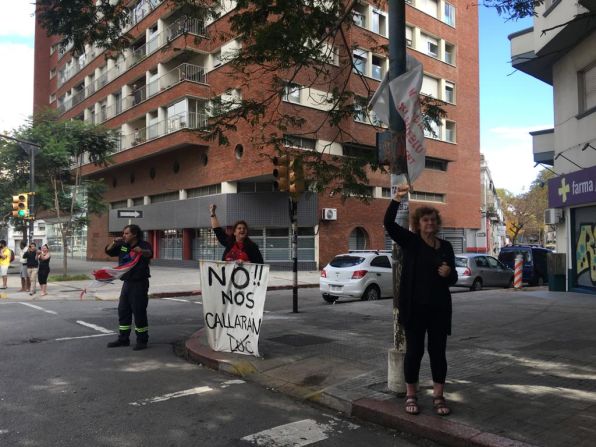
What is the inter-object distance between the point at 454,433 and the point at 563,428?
925 mm

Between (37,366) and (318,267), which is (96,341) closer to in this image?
(37,366)

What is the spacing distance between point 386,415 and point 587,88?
13.8 m

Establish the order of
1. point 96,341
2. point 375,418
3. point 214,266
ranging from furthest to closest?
point 96,341, point 214,266, point 375,418

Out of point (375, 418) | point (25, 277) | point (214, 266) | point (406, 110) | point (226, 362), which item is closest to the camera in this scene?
point (375, 418)

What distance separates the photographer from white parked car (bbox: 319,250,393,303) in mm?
14648

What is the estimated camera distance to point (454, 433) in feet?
13.8

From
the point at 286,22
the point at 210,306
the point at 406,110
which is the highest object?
the point at 286,22

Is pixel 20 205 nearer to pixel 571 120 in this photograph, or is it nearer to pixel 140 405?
pixel 140 405

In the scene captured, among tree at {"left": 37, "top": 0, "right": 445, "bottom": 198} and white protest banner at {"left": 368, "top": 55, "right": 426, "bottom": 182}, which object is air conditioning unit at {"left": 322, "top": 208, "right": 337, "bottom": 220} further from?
white protest banner at {"left": 368, "top": 55, "right": 426, "bottom": 182}

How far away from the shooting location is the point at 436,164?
36219 mm

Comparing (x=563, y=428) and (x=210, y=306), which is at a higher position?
(x=210, y=306)

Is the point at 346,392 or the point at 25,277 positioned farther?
the point at 25,277

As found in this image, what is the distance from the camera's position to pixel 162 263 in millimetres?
35188

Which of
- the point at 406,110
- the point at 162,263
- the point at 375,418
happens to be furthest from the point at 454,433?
the point at 162,263
